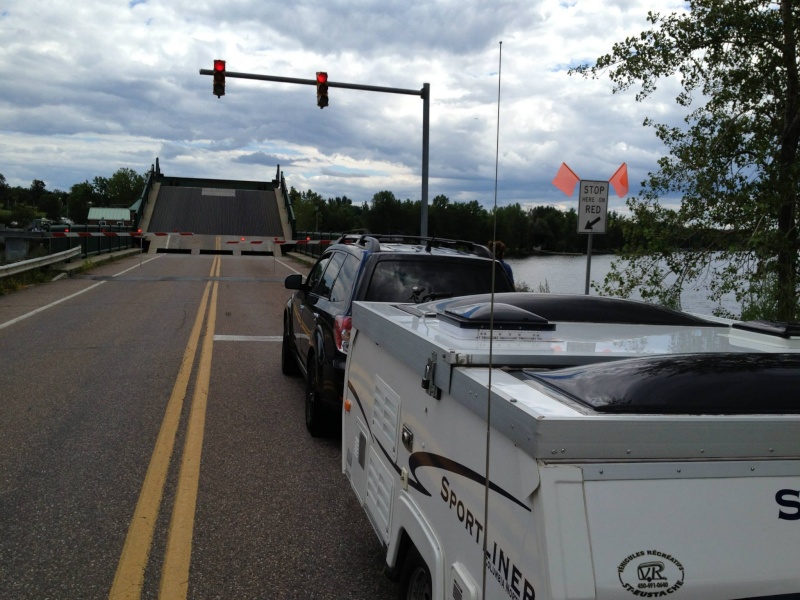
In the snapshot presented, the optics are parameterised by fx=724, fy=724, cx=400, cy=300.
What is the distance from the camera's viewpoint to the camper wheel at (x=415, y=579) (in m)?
2.94

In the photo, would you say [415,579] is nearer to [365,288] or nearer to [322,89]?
[365,288]

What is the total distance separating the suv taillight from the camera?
6129 mm

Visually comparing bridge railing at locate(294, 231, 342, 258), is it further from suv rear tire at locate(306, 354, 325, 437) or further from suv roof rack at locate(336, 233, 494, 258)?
suv rear tire at locate(306, 354, 325, 437)

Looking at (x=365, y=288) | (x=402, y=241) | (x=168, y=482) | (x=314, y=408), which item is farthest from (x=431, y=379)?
(x=402, y=241)

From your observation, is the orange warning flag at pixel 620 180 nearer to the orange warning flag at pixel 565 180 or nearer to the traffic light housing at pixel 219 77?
the orange warning flag at pixel 565 180

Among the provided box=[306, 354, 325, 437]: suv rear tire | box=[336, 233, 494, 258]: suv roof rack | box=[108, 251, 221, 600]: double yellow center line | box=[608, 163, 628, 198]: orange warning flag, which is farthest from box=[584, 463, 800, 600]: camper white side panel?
box=[608, 163, 628, 198]: orange warning flag

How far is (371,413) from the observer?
3.89 meters

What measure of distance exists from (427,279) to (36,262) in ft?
60.1

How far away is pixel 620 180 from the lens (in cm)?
1134

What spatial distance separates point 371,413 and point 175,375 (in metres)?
5.83

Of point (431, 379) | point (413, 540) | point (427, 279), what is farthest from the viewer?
point (427, 279)

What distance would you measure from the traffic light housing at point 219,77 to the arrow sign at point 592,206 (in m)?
11.8

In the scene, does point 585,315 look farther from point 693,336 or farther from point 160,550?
point 160,550

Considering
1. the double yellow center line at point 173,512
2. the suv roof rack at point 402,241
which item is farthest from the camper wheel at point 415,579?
the suv roof rack at point 402,241
